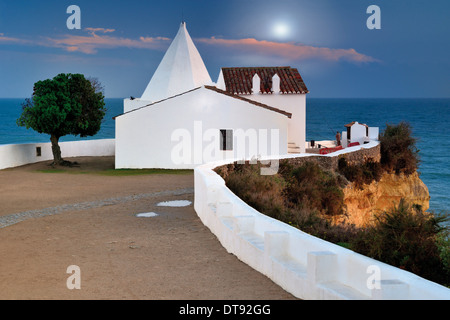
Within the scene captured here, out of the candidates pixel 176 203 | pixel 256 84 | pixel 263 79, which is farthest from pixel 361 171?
pixel 176 203

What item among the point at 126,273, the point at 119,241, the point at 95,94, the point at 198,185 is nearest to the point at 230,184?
the point at 198,185

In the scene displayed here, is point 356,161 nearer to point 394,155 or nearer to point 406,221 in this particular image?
point 394,155

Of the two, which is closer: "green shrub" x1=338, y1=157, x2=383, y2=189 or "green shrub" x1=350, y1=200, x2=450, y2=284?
"green shrub" x1=350, y1=200, x2=450, y2=284

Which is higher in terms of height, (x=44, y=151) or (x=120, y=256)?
(x=44, y=151)

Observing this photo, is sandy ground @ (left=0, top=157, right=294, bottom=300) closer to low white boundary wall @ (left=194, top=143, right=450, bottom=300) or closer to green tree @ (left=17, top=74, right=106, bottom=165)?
low white boundary wall @ (left=194, top=143, right=450, bottom=300)

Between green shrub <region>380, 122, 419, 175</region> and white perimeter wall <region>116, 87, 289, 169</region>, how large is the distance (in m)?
7.37

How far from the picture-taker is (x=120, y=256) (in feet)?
29.2

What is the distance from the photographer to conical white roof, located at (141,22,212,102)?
3625 cm

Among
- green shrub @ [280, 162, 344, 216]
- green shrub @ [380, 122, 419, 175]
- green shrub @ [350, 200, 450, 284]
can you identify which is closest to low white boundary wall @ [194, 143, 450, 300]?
green shrub @ [350, 200, 450, 284]

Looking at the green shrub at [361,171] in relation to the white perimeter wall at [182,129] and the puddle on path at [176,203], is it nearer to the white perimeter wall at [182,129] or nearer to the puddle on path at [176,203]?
the white perimeter wall at [182,129]

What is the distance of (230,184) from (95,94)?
57.8ft

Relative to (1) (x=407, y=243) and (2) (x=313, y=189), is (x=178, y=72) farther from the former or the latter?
(1) (x=407, y=243)

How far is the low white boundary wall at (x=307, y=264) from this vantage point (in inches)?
205

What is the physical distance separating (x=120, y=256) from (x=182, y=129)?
19.0m
